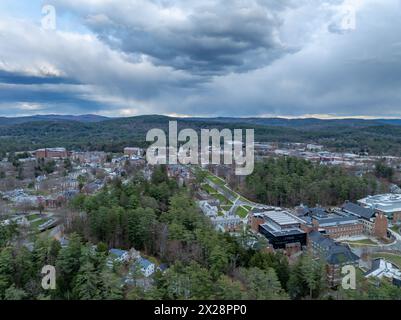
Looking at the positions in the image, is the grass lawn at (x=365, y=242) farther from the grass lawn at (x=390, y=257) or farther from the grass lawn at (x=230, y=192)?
the grass lawn at (x=230, y=192)

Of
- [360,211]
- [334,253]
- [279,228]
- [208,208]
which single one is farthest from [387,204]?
[208,208]

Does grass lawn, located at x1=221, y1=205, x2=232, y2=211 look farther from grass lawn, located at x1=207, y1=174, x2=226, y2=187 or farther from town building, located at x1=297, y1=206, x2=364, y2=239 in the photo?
grass lawn, located at x1=207, y1=174, x2=226, y2=187

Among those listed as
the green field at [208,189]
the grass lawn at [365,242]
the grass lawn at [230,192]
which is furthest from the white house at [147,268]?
the green field at [208,189]

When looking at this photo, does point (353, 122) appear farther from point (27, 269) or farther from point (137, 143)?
point (27, 269)

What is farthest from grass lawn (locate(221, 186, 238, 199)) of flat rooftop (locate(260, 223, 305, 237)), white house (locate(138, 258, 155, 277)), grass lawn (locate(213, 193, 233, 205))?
white house (locate(138, 258, 155, 277))

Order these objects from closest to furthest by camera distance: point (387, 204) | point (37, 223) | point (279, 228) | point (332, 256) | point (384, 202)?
point (332, 256), point (279, 228), point (37, 223), point (387, 204), point (384, 202)

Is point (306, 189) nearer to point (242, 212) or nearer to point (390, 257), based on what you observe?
point (242, 212)

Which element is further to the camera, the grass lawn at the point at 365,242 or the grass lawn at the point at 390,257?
the grass lawn at the point at 365,242

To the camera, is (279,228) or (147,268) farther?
(279,228)
